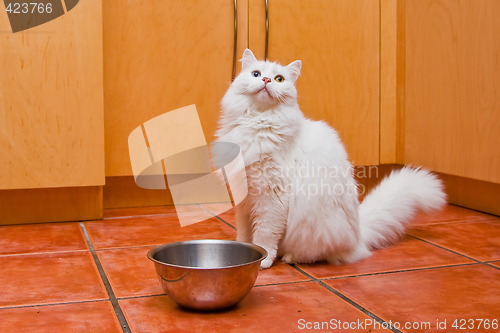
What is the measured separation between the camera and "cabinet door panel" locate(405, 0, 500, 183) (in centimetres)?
202

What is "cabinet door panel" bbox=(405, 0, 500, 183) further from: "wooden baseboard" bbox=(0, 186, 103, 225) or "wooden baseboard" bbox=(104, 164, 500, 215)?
"wooden baseboard" bbox=(0, 186, 103, 225)

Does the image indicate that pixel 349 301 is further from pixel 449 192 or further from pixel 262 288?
pixel 449 192

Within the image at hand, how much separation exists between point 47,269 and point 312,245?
2.65ft

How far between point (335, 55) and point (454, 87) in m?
0.58

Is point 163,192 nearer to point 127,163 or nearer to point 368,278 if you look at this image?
point 127,163

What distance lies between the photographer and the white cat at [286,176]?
1.47m

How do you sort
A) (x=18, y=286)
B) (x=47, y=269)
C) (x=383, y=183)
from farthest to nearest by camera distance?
1. (x=383, y=183)
2. (x=47, y=269)
3. (x=18, y=286)

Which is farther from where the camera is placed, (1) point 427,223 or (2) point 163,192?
(2) point 163,192

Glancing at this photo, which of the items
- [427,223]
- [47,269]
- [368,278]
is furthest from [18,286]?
[427,223]

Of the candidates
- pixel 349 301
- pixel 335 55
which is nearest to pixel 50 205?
pixel 349 301

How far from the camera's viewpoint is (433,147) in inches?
92.9

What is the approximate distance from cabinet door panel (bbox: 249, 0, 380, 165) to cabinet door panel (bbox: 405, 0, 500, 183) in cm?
19

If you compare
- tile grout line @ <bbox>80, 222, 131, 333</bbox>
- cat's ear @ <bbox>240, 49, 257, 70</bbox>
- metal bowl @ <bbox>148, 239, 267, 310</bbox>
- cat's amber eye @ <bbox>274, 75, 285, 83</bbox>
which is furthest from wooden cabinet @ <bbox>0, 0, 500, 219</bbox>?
metal bowl @ <bbox>148, 239, 267, 310</bbox>

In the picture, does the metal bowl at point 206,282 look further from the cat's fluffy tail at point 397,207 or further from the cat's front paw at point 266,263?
the cat's fluffy tail at point 397,207
